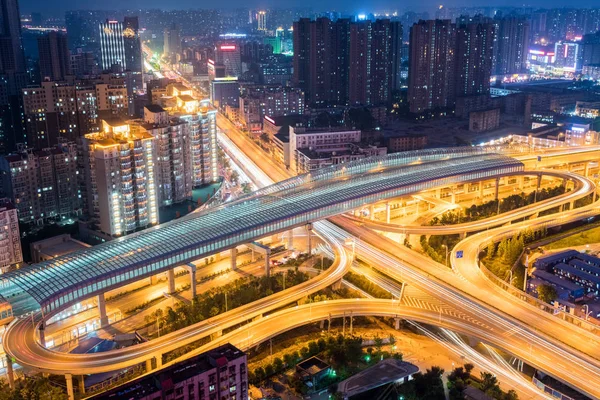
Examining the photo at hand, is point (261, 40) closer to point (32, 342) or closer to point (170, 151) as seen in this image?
point (170, 151)

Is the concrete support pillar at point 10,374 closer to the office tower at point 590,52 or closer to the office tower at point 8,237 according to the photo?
the office tower at point 8,237

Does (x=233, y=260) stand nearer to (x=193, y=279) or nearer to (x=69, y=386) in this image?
(x=193, y=279)

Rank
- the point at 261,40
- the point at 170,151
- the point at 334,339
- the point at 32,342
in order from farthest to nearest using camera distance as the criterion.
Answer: the point at 261,40, the point at 170,151, the point at 334,339, the point at 32,342

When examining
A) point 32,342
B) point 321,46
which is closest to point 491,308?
point 32,342

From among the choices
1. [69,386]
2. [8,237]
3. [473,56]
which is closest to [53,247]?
[8,237]

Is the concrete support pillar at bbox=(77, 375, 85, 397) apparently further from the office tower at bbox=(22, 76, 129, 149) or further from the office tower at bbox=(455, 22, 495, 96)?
the office tower at bbox=(455, 22, 495, 96)

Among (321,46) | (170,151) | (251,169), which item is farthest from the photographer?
(321,46)
